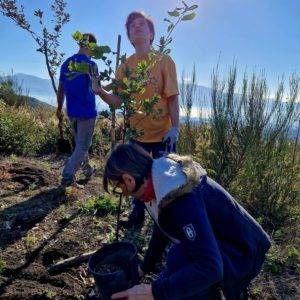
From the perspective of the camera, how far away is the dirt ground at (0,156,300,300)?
10.1 feet

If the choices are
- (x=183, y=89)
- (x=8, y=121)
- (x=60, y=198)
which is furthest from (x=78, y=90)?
(x=8, y=121)

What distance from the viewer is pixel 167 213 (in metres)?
1.97

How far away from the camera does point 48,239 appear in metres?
3.76

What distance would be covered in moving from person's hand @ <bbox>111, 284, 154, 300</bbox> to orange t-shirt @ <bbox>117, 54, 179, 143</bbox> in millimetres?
1641

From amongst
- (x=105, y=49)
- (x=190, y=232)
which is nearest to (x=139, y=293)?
(x=190, y=232)

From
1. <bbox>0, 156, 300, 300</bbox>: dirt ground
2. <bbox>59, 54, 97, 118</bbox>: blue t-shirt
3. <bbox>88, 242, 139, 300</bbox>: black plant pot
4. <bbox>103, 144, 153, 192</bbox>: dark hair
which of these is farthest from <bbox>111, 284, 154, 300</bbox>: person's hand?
<bbox>59, 54, 97, 118</bbox>: blue t-shirt

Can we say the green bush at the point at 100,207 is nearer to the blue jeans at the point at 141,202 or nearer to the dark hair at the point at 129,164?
the blue jeans at the point at 141,202

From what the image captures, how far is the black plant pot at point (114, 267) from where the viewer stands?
2.21 metres

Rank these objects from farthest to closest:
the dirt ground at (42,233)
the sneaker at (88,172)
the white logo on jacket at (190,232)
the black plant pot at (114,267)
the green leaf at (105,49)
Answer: the sneaker at (88,172) < the dirt ground at (42,233) < the green leaf at (105,49) < the black plant pot at (114,267) < the white logo on jacket at (190,232)

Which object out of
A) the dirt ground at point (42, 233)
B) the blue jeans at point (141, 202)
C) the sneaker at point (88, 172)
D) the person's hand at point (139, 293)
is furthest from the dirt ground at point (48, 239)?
the person's hand at point (139, 293)

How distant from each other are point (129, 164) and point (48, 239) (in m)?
2.04

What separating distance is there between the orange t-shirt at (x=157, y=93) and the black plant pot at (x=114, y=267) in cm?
117

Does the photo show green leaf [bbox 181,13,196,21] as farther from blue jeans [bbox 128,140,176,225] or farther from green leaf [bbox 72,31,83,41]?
blue jeans [bbox 128,140,176,225]

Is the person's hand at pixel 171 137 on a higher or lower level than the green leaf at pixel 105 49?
lower
